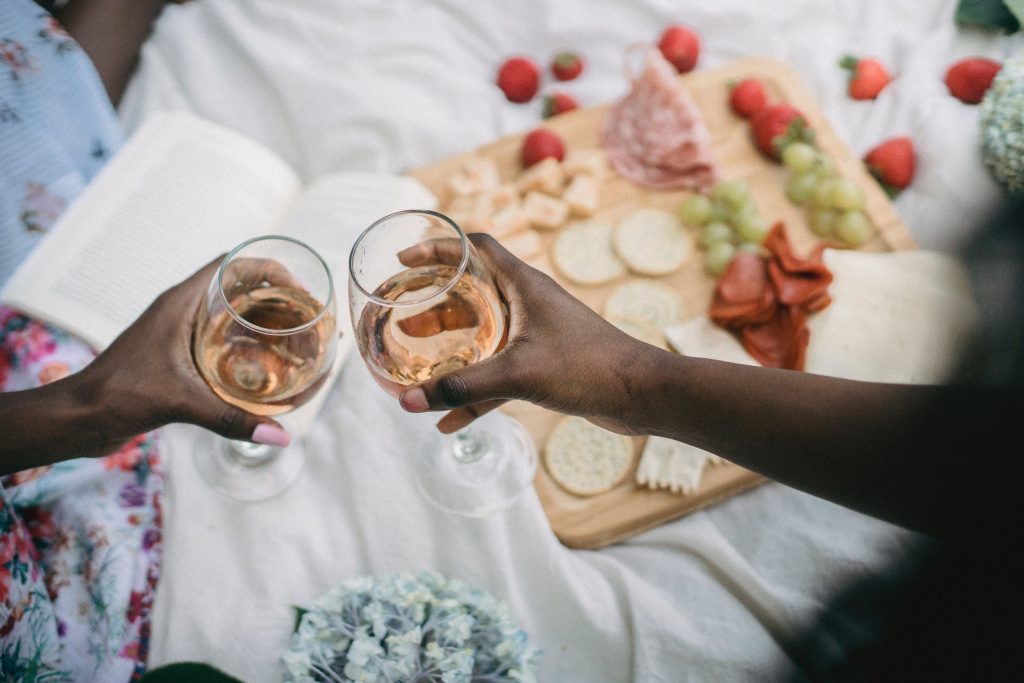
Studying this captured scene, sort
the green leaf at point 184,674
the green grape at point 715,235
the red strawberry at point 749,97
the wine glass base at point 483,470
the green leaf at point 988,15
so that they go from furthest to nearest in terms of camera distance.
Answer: the green leaf at point 988,15 → the red strawberry at point 749,97 → the green grape at point 715,235 → the wine glass base at point 483,470 → the green leaf at point 184,674

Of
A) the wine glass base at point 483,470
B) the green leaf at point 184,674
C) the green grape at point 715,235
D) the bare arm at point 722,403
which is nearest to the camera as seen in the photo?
the bare arm at point 722,403

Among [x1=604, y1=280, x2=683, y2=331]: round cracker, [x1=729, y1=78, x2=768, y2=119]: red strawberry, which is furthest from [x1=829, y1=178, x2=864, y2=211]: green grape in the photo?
[x1=604, y1=280, x2=683, y2=331]: round cracker

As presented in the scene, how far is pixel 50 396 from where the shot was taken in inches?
35.4

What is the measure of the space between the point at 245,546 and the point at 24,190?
74 centimetres

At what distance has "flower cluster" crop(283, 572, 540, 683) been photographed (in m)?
0.83

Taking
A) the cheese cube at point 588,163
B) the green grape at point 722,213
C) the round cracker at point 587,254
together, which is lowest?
the round cracker at point 587,254

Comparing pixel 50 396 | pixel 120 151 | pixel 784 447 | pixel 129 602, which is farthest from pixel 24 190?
pixel 784 447

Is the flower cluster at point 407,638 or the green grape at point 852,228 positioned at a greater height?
the green grape at point 852,228

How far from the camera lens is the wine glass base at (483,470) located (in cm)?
117

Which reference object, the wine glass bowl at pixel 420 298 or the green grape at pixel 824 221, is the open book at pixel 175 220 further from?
the green grape at pixel 824 221

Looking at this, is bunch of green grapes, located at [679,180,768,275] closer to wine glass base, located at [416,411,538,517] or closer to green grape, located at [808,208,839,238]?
green grape, located at [808,208,839,238]

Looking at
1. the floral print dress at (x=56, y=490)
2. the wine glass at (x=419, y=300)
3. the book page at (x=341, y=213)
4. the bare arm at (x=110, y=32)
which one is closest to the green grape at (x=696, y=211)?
the book page at (x=341, y=213)

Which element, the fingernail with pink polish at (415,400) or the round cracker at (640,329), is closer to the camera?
the fingernail with pink polish at (415,400)

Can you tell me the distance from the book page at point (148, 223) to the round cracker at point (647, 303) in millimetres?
655
